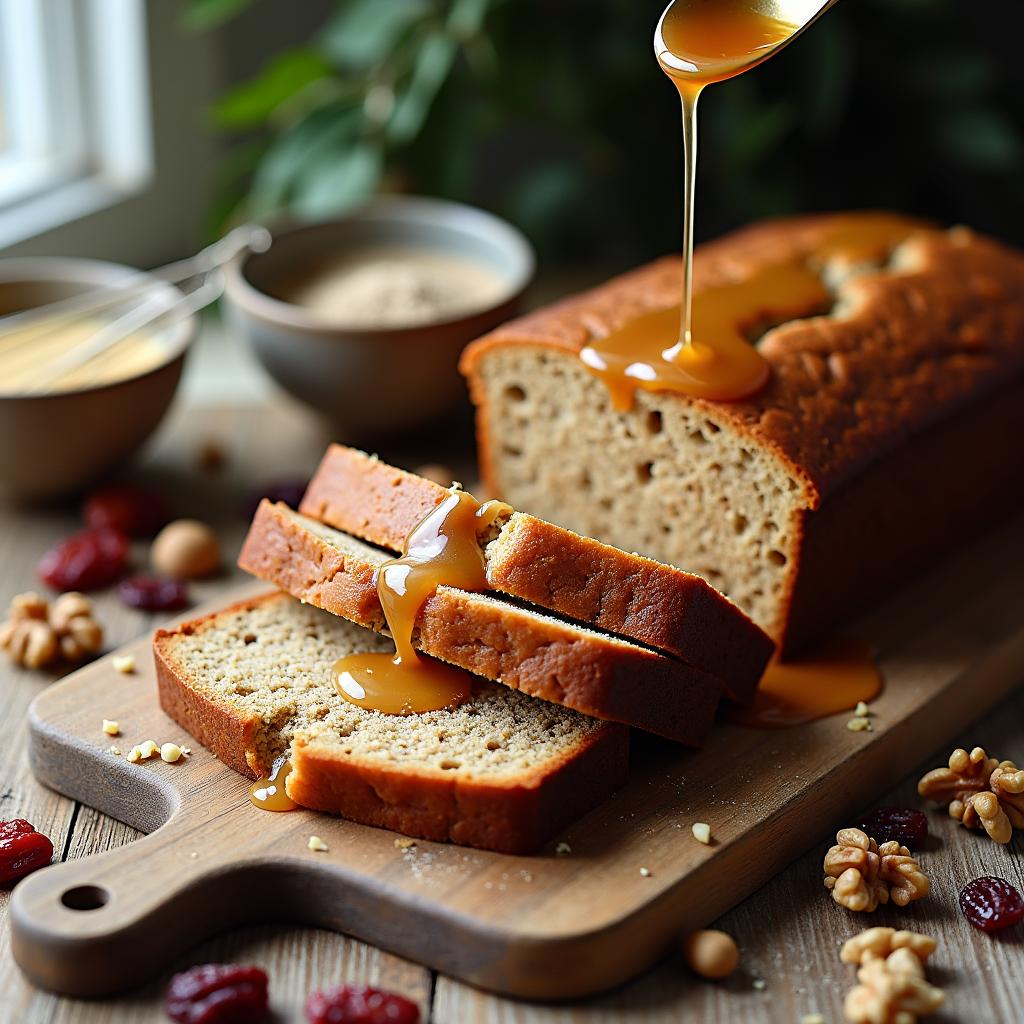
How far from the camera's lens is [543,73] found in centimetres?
558

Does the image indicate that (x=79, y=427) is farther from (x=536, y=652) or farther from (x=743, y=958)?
(x=743, y=958)

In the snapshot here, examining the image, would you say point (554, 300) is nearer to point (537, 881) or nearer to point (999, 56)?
point (999, 56)

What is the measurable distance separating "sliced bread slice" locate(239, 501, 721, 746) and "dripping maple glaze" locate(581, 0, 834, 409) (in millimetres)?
772

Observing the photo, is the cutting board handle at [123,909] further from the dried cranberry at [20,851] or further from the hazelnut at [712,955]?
the hazelnut at [712,955]

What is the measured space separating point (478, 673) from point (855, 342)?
62.1 inches

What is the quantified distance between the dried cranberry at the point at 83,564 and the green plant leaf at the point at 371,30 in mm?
2235

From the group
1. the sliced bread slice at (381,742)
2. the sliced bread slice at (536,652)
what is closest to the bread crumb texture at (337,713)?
the sliced bread slice at (381,742)

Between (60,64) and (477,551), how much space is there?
355 centimetres

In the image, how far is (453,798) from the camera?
299 cm

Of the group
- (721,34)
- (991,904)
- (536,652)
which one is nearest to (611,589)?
(536,652)

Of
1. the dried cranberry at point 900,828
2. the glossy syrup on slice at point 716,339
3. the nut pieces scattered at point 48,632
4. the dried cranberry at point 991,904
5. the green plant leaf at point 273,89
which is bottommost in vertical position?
the nut pieces scattered at point 48,632

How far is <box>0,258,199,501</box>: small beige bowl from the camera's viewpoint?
170 inches

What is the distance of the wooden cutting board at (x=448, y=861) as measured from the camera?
9.11ft

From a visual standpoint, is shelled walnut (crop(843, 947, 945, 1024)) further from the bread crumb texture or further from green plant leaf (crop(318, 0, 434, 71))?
green plant leaf (crop(318, 0, 434, 71))
